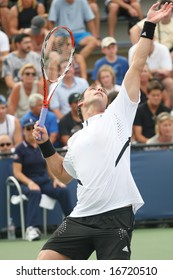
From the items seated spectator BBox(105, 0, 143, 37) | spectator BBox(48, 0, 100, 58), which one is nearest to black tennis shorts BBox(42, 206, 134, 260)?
spectator BBox(48, 0, 100, 58)

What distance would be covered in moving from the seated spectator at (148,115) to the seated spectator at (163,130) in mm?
560

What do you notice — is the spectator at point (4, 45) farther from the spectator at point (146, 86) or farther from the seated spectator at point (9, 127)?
the spectator at point (146, 86)

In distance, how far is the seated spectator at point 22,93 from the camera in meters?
13.6

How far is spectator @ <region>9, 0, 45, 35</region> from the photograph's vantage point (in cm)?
1557

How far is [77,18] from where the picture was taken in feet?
50.6

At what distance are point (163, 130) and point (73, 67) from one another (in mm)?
2714

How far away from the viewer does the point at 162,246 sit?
10.5 m

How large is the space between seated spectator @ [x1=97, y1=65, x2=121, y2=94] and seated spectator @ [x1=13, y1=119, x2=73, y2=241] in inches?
74.3

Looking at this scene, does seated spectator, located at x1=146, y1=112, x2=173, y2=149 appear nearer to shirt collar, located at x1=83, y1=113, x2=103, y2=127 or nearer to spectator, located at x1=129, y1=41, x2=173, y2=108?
spectator, located at x1=129, y1=41, x2=173, y2=108

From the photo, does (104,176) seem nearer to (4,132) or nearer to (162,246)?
(162,246)
